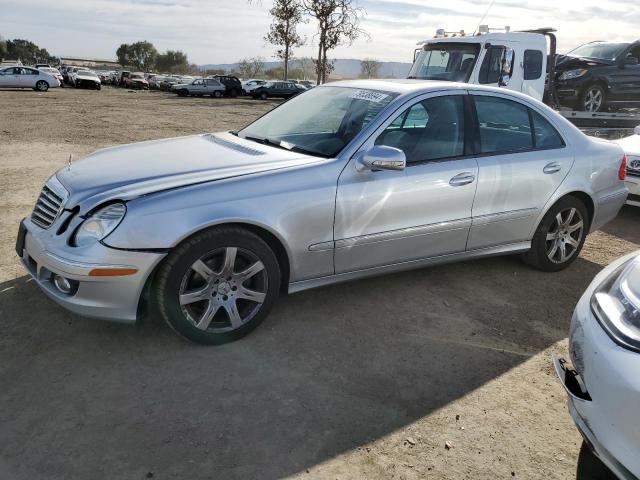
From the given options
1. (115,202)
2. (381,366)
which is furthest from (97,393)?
(381,366)

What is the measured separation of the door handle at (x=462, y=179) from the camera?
3.84 m

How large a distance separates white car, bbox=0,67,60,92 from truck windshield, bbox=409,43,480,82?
2667 cm

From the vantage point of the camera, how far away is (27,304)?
362cm

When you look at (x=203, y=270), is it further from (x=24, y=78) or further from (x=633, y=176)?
(x=24, y=78)

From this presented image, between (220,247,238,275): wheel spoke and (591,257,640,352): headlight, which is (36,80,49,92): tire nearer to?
(220,247,238,275): wheel spoke

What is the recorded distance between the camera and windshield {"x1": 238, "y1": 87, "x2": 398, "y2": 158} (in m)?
3.71

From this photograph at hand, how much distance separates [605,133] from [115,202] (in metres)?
8.62

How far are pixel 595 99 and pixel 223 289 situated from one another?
10.4m

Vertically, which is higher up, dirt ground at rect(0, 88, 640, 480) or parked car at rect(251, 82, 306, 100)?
parked car at rect(251, 82, 306, 100)

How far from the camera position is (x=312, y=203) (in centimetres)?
332

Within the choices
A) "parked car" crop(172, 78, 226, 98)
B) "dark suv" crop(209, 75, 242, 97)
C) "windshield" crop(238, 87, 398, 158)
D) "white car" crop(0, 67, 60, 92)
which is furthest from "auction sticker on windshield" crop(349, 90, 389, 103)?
"dark suv" crop(209, 75, 242, 97)

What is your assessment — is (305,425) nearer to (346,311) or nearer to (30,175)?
(346,311)

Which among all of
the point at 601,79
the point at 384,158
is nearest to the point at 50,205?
the point at 384,158

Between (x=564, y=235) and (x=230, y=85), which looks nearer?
(x=564, y=235)
